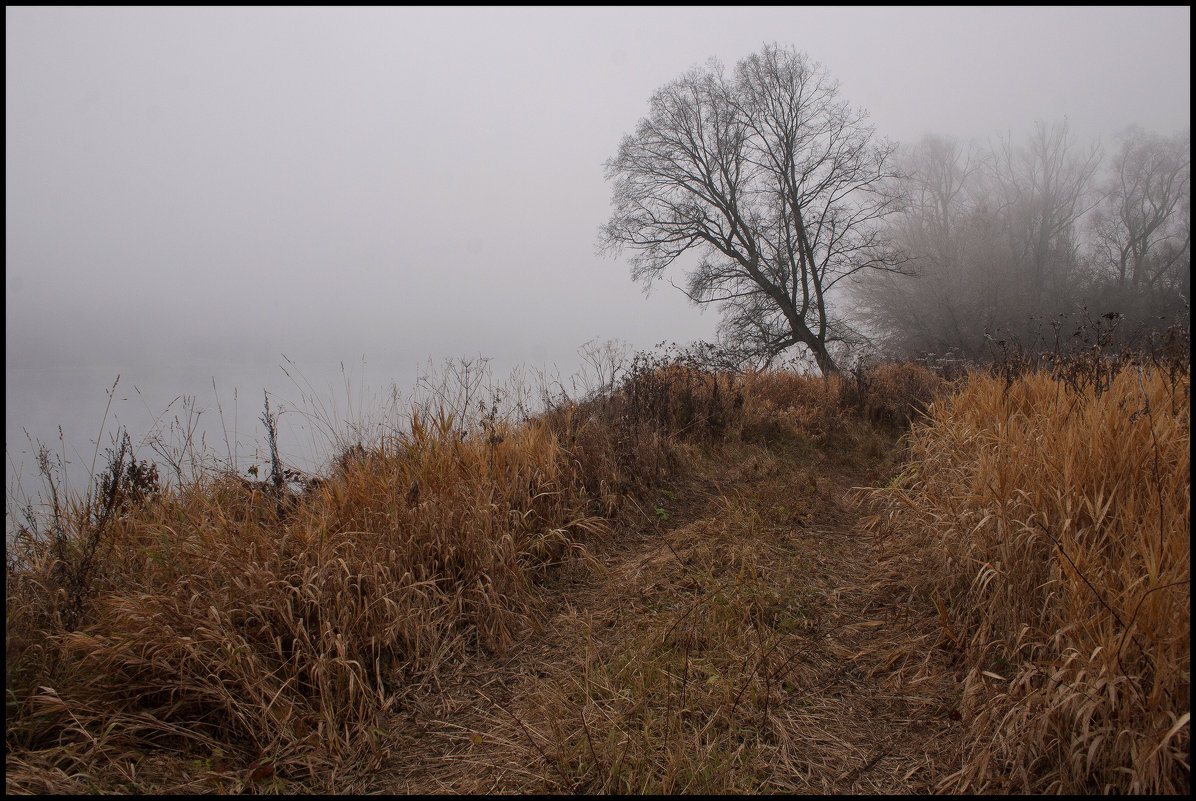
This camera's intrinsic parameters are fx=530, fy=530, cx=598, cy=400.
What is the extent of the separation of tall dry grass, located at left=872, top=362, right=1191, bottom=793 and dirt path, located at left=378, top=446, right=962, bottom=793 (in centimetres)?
20

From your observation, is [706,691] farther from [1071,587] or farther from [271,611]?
[271,611]

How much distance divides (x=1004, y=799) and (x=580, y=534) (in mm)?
2810

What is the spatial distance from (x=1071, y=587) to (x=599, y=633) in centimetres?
208

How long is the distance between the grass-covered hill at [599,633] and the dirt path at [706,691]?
0.01m

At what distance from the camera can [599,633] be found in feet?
9.58

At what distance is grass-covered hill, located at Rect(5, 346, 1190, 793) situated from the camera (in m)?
1.80

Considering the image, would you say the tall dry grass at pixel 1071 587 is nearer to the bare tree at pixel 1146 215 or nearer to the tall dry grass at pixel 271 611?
the tall dry grass at pixel 271 611

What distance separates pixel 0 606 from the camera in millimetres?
1978

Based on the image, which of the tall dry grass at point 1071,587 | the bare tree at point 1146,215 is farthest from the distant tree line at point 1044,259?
the tall dry grass at point 1071,587

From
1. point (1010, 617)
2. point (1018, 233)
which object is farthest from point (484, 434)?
point (1018, 233)

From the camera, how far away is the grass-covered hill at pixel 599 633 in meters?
1.80

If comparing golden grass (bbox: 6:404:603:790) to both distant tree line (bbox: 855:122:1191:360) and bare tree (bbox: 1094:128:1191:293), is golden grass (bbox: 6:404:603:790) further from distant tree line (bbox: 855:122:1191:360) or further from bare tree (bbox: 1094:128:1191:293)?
bare tree (bbox: 1094:128:1191:293)

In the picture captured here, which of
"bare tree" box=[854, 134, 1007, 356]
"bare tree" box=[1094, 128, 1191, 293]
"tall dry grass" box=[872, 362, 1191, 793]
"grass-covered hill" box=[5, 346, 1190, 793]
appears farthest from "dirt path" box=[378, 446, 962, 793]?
"bare tree" box=[1094, 128, 1191, 293]

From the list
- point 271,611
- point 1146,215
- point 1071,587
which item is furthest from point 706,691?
point 1146,215
